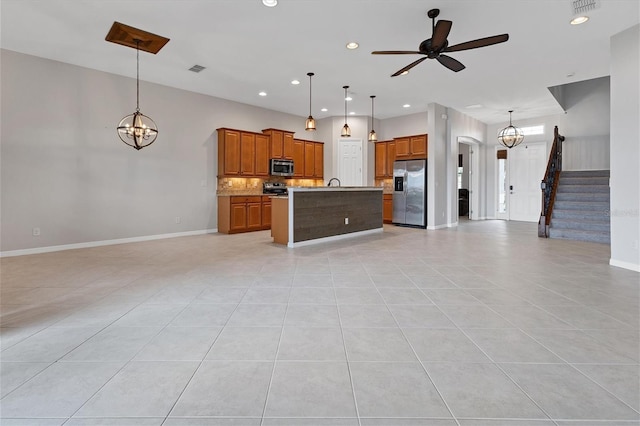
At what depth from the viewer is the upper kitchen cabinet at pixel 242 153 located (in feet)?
24.5

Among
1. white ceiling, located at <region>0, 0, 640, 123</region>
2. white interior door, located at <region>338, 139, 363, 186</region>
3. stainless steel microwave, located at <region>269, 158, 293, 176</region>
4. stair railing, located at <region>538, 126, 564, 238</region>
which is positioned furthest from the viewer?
white interior door, located at <region>338, 139, 363, 186</region>

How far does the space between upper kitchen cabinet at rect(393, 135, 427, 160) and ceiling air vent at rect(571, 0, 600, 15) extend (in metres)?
4.74

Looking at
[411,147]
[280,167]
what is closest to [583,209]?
[411,147]

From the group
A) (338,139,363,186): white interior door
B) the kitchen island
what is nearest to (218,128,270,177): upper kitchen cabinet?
the kitchen island

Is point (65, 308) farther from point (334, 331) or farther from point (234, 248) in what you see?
point (234, 248)

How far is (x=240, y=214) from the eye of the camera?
7.47 m

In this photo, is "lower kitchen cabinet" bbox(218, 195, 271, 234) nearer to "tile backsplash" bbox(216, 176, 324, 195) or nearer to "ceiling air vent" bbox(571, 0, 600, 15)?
"tile backsplash" bbox(216, 176, 324, 195)

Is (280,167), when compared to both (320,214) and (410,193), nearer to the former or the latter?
(320,214)

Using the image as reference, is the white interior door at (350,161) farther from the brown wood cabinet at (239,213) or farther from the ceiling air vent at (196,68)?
the ceiling air vent at (196,68)

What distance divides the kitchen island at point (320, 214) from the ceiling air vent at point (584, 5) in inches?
167

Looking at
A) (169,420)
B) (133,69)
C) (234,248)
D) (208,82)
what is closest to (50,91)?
(133,69)

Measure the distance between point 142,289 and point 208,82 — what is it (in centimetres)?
474

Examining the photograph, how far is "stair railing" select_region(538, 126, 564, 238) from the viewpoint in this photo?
686 centimetres

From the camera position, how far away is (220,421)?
4.59 ft
